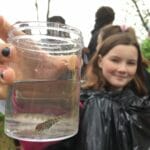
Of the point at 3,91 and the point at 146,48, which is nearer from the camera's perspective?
the point at 3,91

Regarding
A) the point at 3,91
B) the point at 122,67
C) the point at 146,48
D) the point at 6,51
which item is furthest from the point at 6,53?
the point at 146,48

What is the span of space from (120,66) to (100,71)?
6.9 inches

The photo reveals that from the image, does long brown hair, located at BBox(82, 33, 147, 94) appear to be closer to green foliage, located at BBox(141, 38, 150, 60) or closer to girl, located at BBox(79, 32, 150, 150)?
girl, located at BBox(79, 32, 150, 150)

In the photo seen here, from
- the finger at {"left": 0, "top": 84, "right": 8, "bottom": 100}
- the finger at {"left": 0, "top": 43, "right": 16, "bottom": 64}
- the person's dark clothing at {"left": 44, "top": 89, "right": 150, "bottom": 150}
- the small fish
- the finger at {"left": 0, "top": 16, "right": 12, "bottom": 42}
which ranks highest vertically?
the finger at {"left": 0, "top": 16, "right": 12, "bottom": 42}

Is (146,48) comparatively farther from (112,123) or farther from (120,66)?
(112,123)

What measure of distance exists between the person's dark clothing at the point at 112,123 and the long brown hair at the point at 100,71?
10cm

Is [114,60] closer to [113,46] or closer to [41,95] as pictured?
[113,46]

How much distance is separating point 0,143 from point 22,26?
1.19 m

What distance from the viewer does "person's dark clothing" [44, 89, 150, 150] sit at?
1736mm

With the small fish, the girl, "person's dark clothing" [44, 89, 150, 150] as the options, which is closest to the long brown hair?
the girl

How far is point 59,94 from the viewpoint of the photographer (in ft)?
4.36

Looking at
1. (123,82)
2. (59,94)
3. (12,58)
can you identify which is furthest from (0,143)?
(12,58)

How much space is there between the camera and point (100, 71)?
2.15 meters

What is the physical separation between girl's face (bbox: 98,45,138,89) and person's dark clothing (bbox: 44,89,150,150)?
65 mm
